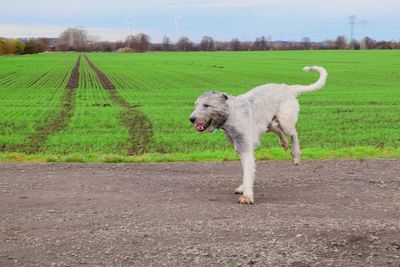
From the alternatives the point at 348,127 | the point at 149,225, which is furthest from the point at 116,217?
the point at 348,127

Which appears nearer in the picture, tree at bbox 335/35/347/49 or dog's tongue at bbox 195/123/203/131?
dog's tongue at bbox 195/123/203/131

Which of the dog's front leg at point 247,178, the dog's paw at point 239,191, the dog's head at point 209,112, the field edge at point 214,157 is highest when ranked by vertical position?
the dog's head at point 209,112

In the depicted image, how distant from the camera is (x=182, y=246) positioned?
21.9 ft

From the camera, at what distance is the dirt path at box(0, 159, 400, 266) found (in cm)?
643

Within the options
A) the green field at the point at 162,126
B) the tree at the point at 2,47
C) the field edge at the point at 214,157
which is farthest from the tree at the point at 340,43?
the field edge at the point at 214,157

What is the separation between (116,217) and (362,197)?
356 cm

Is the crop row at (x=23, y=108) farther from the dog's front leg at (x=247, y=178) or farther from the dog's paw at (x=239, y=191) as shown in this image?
the dog's front leg at (x=247, y=178)

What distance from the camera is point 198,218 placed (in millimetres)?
7746

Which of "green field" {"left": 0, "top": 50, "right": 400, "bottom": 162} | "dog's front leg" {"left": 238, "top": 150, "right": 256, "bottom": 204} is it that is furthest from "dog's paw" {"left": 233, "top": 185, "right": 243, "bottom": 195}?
"green field" {"left": 0, "top": 50, "right": 400, "bottom": 162}

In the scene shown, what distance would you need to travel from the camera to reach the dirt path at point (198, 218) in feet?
21.1

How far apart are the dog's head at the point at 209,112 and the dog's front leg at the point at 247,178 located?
0.65 metres

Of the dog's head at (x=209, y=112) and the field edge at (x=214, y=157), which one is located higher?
the dog's head at (x=209, y=112)

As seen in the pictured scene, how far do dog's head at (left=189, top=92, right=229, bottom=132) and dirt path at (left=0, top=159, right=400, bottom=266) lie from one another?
1.08 m

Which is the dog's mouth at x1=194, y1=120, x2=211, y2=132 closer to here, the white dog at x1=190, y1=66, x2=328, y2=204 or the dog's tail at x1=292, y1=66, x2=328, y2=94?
the white dog at x1=190, y1=66, x2=328, y2=204
